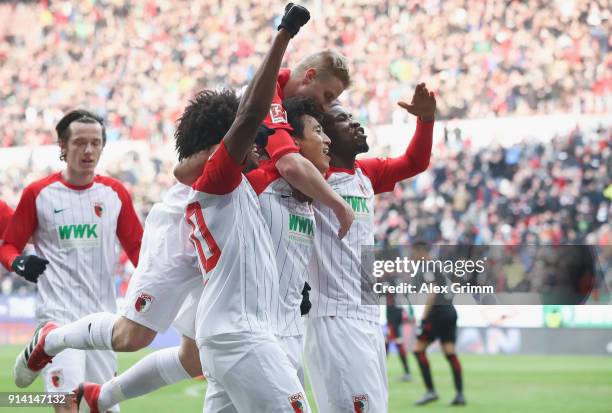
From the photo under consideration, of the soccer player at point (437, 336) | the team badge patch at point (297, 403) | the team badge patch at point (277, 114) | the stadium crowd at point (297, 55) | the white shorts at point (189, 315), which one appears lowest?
the soccer player at point (437, 336)

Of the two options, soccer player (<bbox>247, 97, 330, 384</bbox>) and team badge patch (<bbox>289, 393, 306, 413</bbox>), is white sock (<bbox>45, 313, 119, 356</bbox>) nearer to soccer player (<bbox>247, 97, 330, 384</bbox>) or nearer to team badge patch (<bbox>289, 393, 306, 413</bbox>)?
soccer player (<bbox>247, 97, 330, 384</bbox>)

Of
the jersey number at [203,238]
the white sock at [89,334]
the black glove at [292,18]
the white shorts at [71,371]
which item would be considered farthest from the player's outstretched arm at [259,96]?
the white shorts at [71,371]

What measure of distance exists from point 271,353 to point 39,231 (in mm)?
2722

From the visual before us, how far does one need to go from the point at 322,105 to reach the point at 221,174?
4.14ft

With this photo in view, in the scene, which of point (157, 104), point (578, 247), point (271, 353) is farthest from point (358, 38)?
point (271, 353)

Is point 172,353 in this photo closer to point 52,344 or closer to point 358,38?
point 52,344

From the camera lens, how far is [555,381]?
11.7 meters

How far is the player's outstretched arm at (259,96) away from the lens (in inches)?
128

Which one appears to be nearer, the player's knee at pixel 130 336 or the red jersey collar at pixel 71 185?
the player's knee at pixel 130 336

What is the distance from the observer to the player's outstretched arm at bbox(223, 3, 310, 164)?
324 cm

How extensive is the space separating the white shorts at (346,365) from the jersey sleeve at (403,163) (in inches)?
34.7

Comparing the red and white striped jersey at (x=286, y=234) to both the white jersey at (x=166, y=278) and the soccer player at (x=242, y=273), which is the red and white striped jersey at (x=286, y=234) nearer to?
the soccer player at (x=242, y=273)

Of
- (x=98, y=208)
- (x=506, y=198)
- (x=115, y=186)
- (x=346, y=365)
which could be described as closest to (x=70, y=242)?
(x=98, y=208)

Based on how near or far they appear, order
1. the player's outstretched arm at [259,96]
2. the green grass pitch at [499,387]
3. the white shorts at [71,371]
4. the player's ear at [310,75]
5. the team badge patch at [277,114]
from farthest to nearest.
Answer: the green grass pitch at [499,387], the white shorts at [71,371], the player's ear at [310,75], the team badge patch at [277,114], the player's outstretched arm at [259,96]
